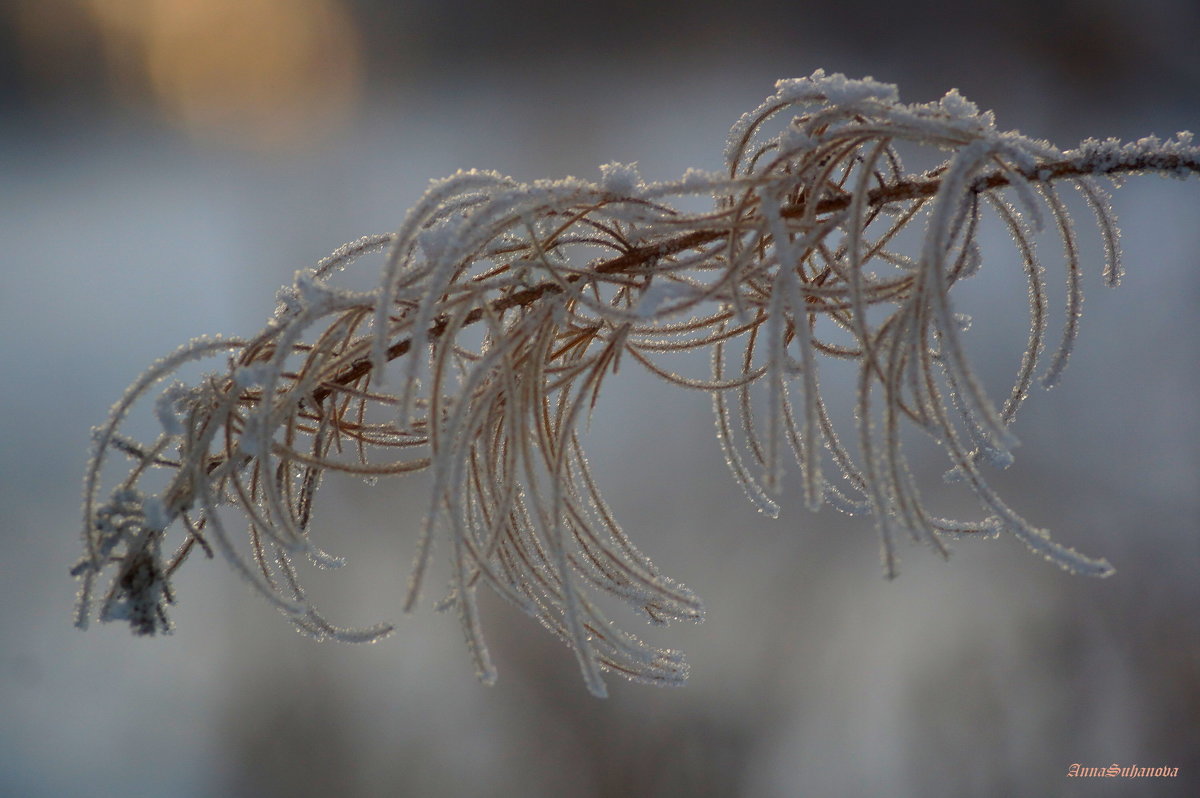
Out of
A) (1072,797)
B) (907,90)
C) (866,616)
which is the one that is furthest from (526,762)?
(907,90)

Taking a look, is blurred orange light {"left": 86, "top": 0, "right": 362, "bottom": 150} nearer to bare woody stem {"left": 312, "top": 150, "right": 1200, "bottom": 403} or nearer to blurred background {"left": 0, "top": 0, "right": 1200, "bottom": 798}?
blurred background {"left": 0, "top": 0, "right": 1200, "bottom": 798}

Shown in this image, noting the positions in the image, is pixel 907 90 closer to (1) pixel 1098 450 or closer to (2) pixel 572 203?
(1) pixel 1098 450

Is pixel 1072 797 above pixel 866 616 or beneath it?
beneath

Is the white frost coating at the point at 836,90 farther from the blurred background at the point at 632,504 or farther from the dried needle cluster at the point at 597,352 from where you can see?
the blurred background at the point at 632,504

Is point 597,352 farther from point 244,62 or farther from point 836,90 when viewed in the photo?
point 244,62

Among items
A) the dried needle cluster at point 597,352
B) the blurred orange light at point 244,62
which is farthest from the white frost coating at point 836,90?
the blurred orange light at point 244,62

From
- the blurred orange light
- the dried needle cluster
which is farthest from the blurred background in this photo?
the dried needle cluster
